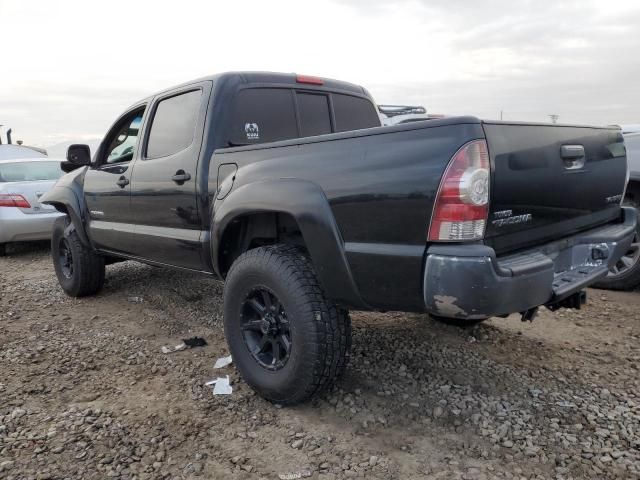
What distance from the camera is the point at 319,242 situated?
2551mm

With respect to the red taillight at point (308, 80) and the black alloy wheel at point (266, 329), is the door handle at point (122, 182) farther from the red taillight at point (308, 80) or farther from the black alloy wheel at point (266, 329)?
the black alloy wheel at point (266, 329)

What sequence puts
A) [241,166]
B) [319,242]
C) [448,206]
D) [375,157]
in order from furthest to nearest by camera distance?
[241,166] → [319,242] → [375,157] → [448,206]

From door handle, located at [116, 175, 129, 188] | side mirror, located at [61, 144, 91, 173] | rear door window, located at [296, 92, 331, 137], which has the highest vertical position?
rear door window, located at [296, 92, 331, 137]

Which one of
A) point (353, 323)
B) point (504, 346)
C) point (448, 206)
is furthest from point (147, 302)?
point (448, 206)

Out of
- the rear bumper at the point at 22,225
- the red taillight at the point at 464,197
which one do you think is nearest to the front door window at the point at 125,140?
the red taillight at the point at 464,197

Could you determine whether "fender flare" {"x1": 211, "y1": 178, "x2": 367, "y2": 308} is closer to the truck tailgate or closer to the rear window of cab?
the truck tailgate

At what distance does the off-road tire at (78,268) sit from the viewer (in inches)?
197

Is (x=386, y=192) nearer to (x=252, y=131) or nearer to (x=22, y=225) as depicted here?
(x=252, y=131)

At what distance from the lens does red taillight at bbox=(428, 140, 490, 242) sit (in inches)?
83.0

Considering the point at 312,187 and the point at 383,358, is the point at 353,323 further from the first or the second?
the point at 312,187

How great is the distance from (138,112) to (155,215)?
1049mm

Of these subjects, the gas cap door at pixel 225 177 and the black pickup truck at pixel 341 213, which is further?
the gas cap door at pixel 225 177

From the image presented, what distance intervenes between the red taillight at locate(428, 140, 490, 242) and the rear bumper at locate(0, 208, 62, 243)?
6.74 m

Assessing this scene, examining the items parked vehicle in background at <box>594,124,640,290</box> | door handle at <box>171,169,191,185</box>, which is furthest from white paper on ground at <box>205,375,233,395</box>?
parked vehicle in background at <box>594,124,640,290</box>
